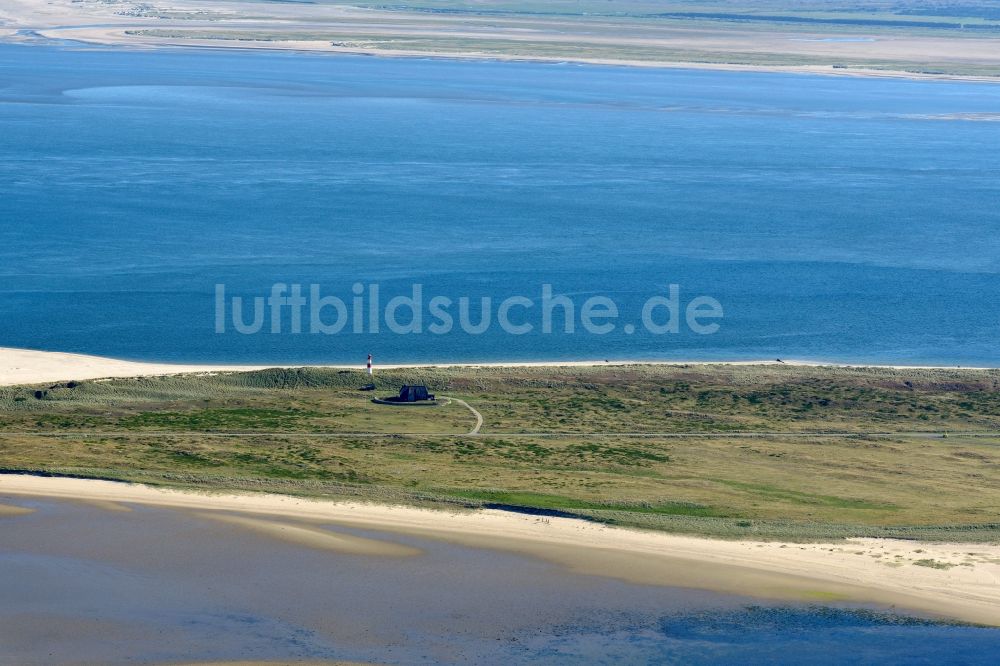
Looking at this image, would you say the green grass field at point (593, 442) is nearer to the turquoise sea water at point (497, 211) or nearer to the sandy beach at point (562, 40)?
the turquoise sea water at point (497, 211)

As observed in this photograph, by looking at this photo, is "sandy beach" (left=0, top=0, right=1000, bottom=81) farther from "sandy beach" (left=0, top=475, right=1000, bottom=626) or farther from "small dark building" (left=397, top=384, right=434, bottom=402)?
"sandy beach" (left=0, top=475, right=1000, bottom=626)

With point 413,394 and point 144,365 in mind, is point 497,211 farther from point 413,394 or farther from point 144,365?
point 413,394

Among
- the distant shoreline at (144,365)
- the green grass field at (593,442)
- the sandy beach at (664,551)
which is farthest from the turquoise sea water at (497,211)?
the sandy beach at (664,551)

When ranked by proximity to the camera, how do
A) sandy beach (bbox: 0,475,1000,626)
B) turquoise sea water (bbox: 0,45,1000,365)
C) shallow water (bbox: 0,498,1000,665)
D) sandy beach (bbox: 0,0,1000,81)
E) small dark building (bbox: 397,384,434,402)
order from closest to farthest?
shallow water (bbox: 0,498,1000,665)
sandy beach (bbox: 0,475,1000,626)
small dark building (bbox: 397,384,434,402)
turquoise sea water (bbox: 0,45,1000,365)
sandy beach (bbox: 0,0,1000,81)

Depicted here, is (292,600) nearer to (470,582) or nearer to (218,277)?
(470,582)

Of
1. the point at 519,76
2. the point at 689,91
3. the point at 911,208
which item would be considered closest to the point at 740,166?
the point at 911,208

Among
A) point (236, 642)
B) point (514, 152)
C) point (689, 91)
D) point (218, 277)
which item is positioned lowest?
point (236, 642)

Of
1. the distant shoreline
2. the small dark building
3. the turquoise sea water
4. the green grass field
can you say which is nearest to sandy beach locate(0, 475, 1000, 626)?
the green grass field
